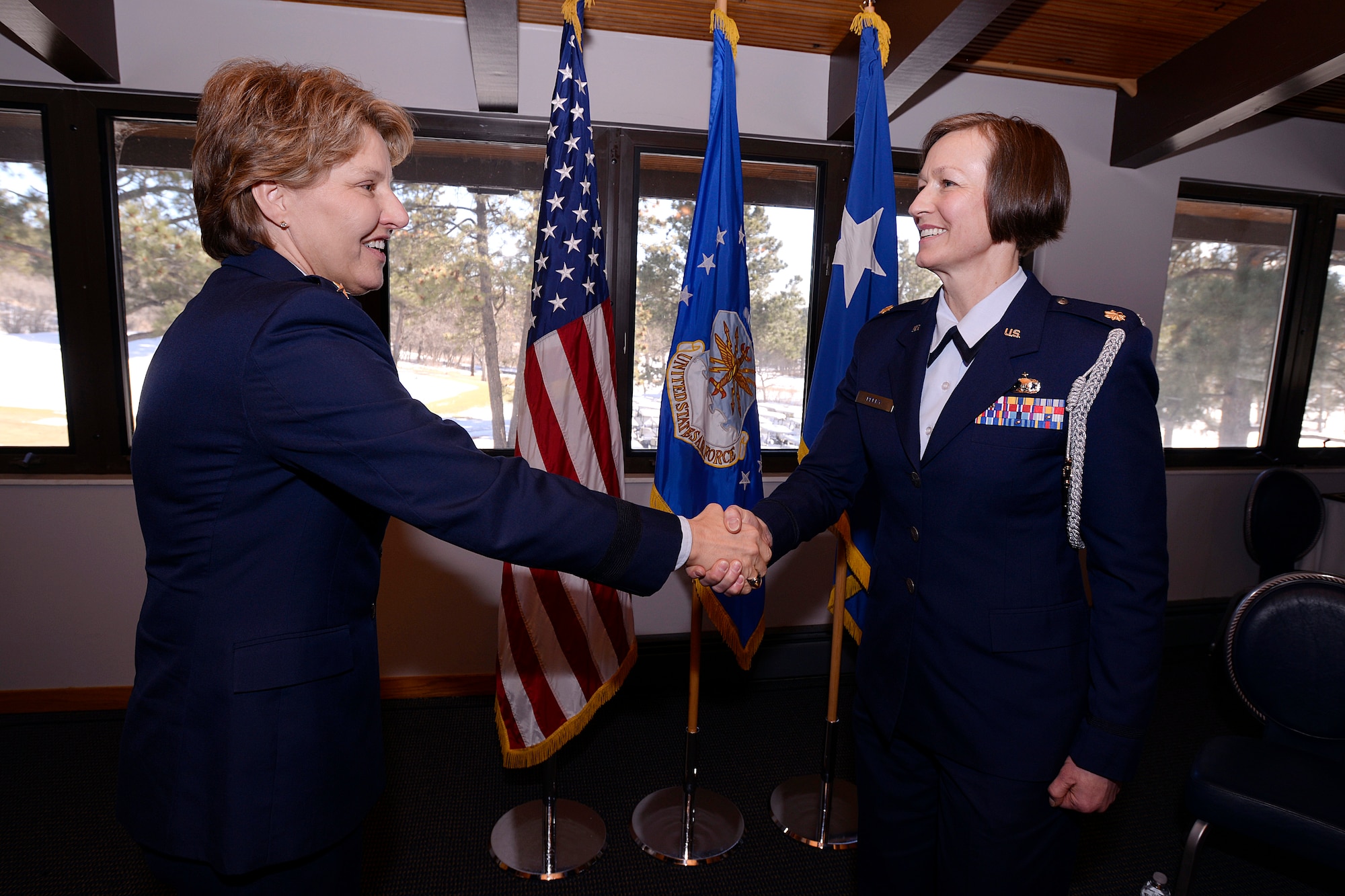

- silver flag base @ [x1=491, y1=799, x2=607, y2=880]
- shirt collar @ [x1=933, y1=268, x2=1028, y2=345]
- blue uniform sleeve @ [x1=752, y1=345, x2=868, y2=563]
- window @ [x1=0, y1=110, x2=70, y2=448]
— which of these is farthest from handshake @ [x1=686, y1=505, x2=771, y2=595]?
window @ [x1=0, y1=110, x2=70, y2=448]

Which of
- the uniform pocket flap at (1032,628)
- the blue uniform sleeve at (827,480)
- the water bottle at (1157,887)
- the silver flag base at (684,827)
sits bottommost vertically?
the silver flag base at (684,827)

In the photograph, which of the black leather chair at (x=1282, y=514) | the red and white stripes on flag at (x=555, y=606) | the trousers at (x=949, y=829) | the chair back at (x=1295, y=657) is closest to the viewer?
the trousers at (x=949, y=829)

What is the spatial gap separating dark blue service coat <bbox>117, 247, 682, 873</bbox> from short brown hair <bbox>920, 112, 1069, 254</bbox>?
1.11 metres

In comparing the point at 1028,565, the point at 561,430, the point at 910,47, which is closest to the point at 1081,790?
the point at 1028,565

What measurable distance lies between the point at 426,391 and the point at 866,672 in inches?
94.4

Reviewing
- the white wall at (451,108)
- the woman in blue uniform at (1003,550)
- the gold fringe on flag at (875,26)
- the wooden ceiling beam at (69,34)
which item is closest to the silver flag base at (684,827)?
the white wall at (451,108)

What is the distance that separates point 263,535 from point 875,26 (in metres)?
2.50

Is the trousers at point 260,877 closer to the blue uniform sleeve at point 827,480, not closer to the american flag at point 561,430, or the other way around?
the blue uniform sleeve at point 827,480

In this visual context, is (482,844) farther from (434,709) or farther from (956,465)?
(956,465)

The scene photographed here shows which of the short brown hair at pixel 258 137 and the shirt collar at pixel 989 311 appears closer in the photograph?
the short brown hair at pixel 258 137

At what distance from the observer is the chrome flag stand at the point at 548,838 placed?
94.8 inches

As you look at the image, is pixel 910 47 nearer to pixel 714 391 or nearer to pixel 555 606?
pixel 714 391

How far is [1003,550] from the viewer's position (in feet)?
4.57

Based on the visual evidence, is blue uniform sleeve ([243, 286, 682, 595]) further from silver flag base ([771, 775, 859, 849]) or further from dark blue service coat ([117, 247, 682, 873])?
silver flag base ([771, 775, 859, 849])
